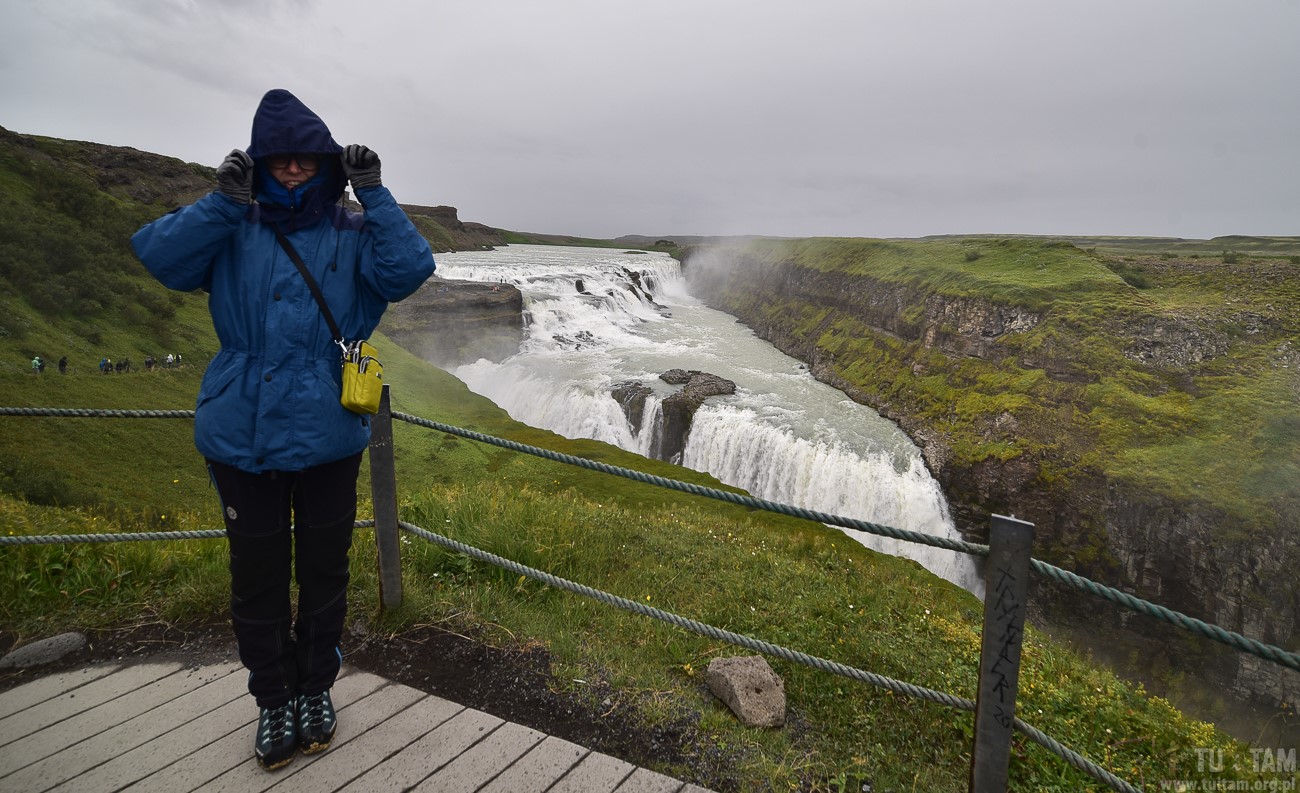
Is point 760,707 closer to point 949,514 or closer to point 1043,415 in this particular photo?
point 949,514

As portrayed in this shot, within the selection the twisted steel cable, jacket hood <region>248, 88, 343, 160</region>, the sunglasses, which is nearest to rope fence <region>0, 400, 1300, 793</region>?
the twisted steel cable

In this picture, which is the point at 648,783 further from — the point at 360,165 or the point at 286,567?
the point at 360,165

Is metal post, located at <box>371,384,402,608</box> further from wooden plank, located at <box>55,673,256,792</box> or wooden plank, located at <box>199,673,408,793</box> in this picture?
wooden plank, located at <box>55,673,256,792</box>

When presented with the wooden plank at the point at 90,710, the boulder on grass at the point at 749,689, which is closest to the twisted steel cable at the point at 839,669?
the boulder on grass at the point at 749,689

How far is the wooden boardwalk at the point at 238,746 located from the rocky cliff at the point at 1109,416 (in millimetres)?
25949

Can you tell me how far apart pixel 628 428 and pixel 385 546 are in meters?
31.2

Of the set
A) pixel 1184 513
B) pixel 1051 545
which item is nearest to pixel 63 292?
pixel 1051 545

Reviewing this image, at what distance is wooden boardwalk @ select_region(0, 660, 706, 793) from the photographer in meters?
2.85

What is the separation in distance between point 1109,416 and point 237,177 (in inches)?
1292

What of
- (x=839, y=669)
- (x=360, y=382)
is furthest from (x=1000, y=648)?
(x=360, y=382)

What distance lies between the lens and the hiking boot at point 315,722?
9.96 feet

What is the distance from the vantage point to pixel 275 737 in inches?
117

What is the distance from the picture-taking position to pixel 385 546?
4188 mm

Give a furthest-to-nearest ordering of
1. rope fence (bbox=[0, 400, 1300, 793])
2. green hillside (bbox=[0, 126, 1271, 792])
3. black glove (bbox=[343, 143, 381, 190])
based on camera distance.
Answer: green hillside (bbox=[0, 126, 1271, 792]), black glove (bbox=[343, 143, 381, 190]), rope fence (bbox=[0, 400, 1300, 793])
